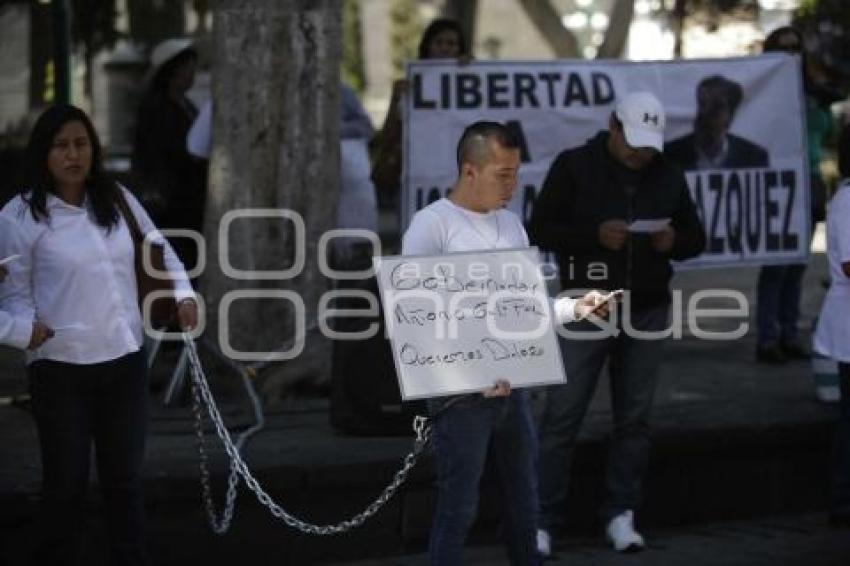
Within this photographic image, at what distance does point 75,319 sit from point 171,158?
13.5 feet

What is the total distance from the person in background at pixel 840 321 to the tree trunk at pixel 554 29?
6.43m

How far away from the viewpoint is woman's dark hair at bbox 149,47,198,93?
34.9ft

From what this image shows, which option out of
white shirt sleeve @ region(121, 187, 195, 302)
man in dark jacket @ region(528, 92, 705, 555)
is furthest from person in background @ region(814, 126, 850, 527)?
white shirt sleeve @ region(121, 187, 195, 302)

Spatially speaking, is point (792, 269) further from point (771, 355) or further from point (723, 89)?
point (723, 89)

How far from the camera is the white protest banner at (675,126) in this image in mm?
10320

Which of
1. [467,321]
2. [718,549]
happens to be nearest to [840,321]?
[718,549]

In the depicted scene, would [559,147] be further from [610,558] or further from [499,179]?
[499,179]

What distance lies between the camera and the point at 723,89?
11016 millimetres

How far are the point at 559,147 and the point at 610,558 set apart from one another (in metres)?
3.13

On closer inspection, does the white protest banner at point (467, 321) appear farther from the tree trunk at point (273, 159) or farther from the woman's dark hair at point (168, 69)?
the woman's dark hair at point (168, 69)

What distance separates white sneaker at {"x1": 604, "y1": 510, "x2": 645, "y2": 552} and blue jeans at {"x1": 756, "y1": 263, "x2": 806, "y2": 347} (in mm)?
3158

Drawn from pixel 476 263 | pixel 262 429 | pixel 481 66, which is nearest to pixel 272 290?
pixel 262 429

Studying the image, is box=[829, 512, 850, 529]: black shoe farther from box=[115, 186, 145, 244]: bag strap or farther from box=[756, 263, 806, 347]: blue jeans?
box=[115, 186, 145, 244]: bag strap

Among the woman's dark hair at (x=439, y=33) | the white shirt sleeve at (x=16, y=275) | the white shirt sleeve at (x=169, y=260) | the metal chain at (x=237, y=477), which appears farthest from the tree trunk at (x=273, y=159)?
the white shirt sleeve at (x=16, y=275)
